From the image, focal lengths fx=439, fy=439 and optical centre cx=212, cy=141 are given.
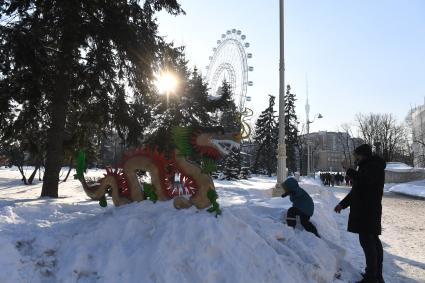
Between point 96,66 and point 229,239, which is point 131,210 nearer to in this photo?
point 229,239

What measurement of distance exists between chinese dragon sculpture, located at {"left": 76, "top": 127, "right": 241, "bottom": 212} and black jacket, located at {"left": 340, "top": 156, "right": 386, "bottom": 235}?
83.0 inches

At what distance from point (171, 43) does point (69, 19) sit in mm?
3426

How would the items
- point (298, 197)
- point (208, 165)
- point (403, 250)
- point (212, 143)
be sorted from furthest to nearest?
point (403, 250) < point (298, 197) < point (212, 143) < point (208, 165)

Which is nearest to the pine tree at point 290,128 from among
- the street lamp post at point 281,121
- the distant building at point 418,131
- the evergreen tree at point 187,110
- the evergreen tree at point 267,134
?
the evergreen tree at point 267,134

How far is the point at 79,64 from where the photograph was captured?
1387 centimetres

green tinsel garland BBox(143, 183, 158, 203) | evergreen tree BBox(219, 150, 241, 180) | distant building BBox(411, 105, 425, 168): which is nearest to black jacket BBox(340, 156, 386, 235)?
green tinsel garland BBox(143, 183, 158, 203)

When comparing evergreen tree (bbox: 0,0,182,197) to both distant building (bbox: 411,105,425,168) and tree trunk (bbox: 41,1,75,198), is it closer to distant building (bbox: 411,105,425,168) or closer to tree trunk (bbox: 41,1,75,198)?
tree trunk (bbox: 41,1,75,198)

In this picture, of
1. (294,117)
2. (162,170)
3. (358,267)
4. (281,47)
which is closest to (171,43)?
(281,47)

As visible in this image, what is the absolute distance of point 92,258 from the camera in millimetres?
5543

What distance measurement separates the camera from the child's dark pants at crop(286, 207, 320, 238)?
26.4 ft

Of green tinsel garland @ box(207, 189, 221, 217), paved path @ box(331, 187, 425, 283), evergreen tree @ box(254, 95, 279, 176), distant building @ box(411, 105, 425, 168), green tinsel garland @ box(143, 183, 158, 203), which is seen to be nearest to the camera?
green tinsel garland @ box(207, 189, 221, 217)

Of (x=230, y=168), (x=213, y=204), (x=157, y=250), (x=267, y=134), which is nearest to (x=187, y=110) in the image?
(x=230, y=168)

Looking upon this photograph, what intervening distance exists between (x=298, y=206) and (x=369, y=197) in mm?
2081

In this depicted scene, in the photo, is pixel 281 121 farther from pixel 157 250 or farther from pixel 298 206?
pixel 157 250
